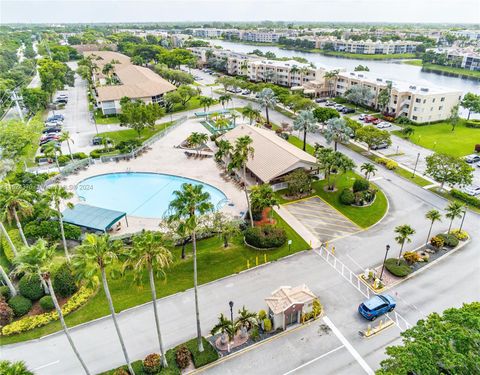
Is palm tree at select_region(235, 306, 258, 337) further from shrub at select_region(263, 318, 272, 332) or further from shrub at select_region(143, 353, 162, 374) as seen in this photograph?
shrub at select_region(143, 353, 162, 374)

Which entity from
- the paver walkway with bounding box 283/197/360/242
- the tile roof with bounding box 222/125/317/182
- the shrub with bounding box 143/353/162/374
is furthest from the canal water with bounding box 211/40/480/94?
the shrub with bounding box 143/353/162/374

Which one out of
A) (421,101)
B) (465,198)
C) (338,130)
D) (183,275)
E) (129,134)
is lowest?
(183,275)

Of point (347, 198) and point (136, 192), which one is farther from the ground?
point (347, 198)

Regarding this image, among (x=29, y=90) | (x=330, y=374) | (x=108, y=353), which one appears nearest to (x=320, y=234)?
(x=330, y=374)

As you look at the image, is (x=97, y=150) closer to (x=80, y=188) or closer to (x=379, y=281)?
(x=80, y=188)

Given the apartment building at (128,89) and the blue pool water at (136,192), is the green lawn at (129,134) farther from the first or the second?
the blue pool water at (136,192)

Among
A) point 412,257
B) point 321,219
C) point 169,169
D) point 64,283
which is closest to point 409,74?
point 169,169

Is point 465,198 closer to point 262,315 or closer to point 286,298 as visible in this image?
point 286,298

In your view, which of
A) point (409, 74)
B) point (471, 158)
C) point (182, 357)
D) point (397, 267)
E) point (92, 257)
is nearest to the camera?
point (92, 257)
